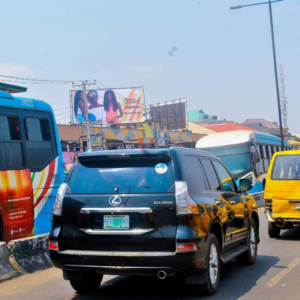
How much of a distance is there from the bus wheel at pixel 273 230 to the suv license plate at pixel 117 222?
6.56 meters

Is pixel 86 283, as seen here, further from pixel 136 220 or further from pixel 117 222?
pixel 136 220

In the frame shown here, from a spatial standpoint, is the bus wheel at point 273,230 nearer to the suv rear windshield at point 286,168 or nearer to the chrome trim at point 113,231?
the suv rear windshield at point 286,168

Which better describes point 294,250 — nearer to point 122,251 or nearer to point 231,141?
point 122,251

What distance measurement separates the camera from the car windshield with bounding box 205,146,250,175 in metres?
20.8

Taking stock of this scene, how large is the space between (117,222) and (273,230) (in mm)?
6707

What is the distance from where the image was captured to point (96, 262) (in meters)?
5.96

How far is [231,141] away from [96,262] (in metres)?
15.9

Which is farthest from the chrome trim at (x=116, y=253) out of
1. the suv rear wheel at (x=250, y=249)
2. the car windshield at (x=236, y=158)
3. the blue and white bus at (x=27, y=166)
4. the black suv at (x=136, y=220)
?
the car windshield at (x=236, y=158)

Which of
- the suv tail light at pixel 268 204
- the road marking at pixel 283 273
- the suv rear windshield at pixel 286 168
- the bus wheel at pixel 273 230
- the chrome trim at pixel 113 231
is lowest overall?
the bus wheel at pixel 273 230

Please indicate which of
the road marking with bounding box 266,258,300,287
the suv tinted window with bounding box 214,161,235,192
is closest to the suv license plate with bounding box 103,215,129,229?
the suv tinted window with bounding box 214,161,235,192

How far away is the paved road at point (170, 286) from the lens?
6555mm

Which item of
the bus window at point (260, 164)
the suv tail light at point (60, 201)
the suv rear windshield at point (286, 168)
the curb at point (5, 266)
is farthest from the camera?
the bus window at point (260, 164)

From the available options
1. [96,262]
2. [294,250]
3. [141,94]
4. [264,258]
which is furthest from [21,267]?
[141,94]

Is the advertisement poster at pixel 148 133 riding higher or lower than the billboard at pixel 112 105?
lower
